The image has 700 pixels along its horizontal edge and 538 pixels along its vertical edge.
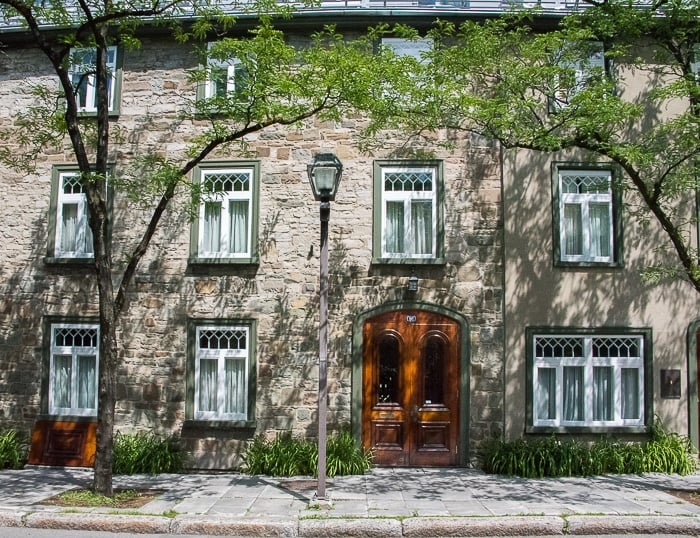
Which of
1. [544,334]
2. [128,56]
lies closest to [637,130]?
[544,334]

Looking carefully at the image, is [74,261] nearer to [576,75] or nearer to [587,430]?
[576,75]

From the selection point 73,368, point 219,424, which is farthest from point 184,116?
point 73,368

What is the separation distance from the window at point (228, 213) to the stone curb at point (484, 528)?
575cm

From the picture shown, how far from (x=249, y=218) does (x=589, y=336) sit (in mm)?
6243

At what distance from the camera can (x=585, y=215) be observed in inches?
428

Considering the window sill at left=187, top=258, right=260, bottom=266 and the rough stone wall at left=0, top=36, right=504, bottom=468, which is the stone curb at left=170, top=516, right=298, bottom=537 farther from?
the window sill at left=187, top=258, right=260, bottom=266

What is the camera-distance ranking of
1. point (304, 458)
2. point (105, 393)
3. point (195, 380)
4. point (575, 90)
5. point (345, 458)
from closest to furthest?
point (105, 393)
point (575, 90)
point (345, 458)
point (304, 458)
point (195, 380)

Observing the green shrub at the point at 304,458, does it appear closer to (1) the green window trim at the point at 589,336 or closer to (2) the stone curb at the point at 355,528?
(2) the stone curb at the point at 355,528

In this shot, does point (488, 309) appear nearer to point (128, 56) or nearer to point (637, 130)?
point (637, 130)

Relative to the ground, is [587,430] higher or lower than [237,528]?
higher

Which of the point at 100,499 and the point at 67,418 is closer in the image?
the point at 100,499

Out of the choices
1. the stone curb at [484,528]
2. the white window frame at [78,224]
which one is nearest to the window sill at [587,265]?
the stone curb at [484,528]

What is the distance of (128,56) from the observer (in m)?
11.5

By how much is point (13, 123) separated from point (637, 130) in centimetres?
1130
